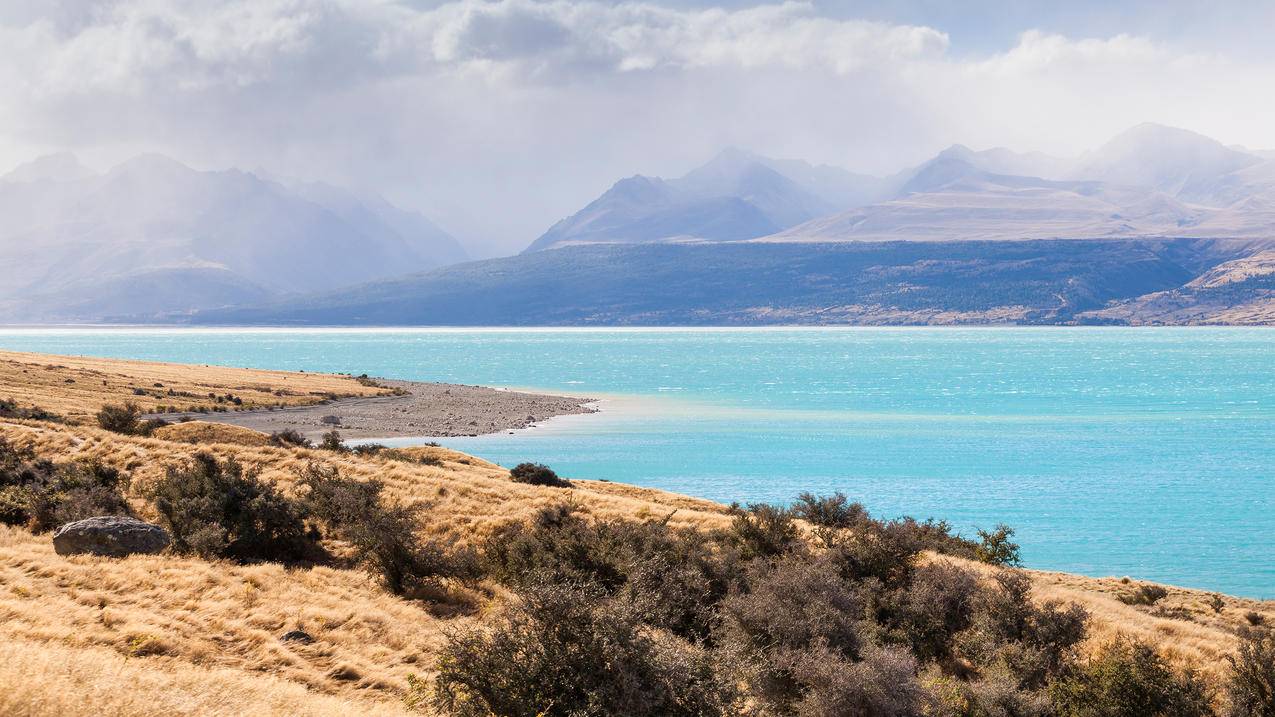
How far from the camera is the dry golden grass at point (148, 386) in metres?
62.3

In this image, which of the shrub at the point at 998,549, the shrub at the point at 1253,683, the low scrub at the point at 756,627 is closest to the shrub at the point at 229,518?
the low scrub at the point at 756,627

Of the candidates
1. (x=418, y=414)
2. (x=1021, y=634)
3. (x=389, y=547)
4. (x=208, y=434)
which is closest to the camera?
(x=1021, y=634)

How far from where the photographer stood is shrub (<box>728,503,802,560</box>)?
78.1ft

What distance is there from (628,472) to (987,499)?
20.0 meters

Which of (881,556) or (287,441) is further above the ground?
(287,441)

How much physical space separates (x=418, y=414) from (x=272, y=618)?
2492 inches

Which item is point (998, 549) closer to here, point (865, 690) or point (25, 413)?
point (865, 690)

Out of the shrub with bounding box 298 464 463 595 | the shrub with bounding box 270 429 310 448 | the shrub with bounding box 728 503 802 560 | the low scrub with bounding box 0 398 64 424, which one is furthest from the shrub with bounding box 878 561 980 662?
the low scrub with bounding box 0 398 64 424

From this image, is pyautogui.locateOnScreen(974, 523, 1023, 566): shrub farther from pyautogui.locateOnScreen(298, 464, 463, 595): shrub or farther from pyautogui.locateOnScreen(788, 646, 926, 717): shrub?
pyautogui.locateOnScreen(298, 464, 463, 595): shrub

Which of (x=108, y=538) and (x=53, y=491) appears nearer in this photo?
(x=108, y=538)

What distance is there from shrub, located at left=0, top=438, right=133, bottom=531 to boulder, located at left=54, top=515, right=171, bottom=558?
7.54ft

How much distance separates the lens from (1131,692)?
14875 mm

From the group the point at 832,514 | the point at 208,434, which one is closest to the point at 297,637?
the point at 832,514

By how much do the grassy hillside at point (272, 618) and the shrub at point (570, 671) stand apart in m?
0.70
